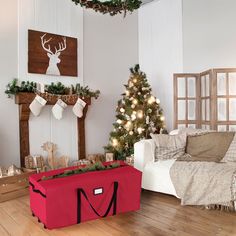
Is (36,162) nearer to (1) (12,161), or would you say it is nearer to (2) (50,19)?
(1) (12,161)

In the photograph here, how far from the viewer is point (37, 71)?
411 centimetres

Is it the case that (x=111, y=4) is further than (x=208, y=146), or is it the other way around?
(x=208, y=146)

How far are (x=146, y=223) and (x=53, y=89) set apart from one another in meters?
2.45

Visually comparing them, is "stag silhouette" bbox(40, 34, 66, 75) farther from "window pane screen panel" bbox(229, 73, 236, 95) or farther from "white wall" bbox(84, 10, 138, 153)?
"window pane screen panel" bbox(229, 73, 236, 95)

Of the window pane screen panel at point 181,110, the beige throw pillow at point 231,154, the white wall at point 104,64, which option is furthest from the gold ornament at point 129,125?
the beige throw pillow at point 231,154

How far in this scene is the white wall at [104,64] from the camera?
15.6 ft

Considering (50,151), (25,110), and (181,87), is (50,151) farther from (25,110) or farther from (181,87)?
(181,87)

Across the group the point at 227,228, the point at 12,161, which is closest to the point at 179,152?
the point at 227,228

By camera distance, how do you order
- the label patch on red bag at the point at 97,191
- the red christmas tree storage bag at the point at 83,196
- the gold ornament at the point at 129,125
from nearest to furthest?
the red christmas tree storage bag at the point at 83,196 → the label patch on red bag at the point at 97,191 → the gold ornament at the point at 129,125

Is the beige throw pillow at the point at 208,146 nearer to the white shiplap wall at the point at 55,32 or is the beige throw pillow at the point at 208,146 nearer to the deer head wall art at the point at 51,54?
the white shiplap wall at the point at 55,32

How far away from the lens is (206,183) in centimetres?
268

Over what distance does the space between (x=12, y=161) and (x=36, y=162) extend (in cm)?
33

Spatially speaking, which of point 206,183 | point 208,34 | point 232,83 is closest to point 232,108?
point 232,83

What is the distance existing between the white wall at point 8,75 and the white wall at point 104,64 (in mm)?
1200
